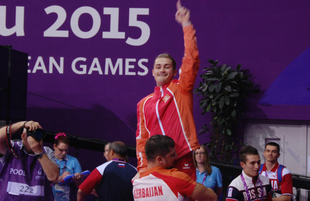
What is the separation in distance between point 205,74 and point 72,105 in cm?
250

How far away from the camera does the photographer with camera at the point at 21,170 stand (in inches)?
101

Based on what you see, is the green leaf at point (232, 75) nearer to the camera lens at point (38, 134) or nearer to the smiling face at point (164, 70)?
the smiling face at point (164, 70)

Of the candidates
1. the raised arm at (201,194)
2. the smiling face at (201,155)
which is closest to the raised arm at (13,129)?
the raised arm at (201,194)

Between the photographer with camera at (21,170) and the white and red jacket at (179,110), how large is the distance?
76 cm

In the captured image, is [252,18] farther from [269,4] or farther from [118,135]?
[118,135]

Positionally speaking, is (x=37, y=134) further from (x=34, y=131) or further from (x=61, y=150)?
(x=61, y=150)

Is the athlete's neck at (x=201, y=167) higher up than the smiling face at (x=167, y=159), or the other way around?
the smiling face at (x=167, y=159)

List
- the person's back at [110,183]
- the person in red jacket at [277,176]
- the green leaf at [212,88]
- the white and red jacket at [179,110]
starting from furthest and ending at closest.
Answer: the green leaf at [212,88], the person in red jacket at [277,176], the person's back at [110,183], the white and red jacket at [179,110]

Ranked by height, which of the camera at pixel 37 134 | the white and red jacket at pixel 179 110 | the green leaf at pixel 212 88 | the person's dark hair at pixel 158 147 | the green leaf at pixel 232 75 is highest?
the green leaf at pixel 232 75

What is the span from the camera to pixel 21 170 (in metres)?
2.65

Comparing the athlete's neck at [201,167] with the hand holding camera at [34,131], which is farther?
the athlete's neck at [201,167]

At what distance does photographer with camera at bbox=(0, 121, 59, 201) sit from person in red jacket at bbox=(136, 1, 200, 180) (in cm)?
76

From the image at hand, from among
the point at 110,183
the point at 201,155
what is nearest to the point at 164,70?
the point at 110,183

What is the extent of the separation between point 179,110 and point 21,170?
1265mm
